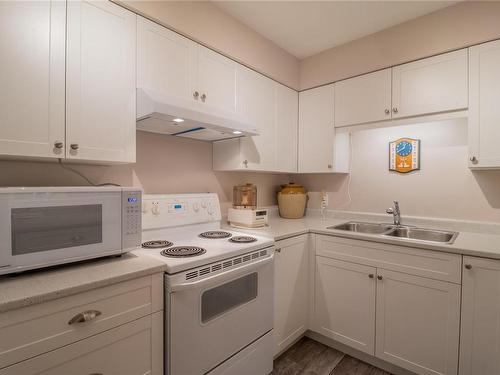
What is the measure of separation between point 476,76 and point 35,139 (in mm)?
2652

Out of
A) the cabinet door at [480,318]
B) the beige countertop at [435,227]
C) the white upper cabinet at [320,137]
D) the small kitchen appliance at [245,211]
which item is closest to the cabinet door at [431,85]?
the white upper cabinet at [320,137]

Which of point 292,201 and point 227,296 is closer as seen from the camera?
point 227,296

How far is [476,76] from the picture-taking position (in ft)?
5.93

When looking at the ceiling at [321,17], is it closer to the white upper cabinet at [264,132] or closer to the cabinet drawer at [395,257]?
the white upper cabinet at [264,132]

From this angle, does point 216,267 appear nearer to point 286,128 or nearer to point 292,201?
point 292,201

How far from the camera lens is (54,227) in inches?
43.3

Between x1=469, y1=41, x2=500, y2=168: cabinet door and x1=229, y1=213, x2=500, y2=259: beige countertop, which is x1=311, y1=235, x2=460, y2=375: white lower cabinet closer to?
x1=229, y1=213, x2=500, y2=259: beige countertop

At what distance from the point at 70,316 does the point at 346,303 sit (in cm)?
178

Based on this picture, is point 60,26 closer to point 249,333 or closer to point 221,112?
point 221,112

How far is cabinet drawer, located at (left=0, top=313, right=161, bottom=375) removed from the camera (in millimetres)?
881

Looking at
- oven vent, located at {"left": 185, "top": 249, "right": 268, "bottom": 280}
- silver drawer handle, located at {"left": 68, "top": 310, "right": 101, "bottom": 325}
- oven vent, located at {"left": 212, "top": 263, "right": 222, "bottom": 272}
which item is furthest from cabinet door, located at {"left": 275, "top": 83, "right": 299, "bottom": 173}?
silver drawer handle, located at {"left": 68, "top": 310, "right": 101, "bottom": 325}

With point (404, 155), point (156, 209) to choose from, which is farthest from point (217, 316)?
point (404, 155)

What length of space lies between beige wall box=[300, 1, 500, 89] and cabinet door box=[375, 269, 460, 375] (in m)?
1.67

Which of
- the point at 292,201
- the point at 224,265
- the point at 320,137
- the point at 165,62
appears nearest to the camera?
the point at 224,265
